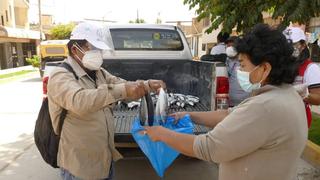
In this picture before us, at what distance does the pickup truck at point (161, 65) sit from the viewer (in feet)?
12.7

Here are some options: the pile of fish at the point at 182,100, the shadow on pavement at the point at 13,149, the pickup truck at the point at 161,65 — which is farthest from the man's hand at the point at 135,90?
the shadow on pavement at the point at 13,149

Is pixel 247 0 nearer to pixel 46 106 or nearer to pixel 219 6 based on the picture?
pixel 219 6

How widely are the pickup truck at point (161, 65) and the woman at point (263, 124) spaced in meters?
2.12

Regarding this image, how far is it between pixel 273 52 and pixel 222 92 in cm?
236

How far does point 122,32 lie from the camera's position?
5395 mm

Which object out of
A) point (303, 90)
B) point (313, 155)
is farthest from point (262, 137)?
point (313, 155)

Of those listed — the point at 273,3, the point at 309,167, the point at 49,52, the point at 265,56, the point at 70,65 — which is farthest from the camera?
the point at 49,52

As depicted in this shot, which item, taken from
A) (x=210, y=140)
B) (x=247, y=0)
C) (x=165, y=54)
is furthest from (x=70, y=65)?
(x=247, y=0)

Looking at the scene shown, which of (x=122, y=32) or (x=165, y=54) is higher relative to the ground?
(x=122, y=32)

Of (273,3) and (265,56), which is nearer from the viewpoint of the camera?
(265,56)

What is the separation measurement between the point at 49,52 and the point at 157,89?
1530 centimetres

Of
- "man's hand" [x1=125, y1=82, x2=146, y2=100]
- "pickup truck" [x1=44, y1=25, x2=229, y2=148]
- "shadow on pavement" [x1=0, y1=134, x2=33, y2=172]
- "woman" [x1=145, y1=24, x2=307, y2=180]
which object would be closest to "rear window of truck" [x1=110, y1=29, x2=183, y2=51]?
"pickup truck" [x1=44, y1=25, x2=229, y2=148]

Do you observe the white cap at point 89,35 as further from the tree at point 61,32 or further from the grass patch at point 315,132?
the tree at point 61,32

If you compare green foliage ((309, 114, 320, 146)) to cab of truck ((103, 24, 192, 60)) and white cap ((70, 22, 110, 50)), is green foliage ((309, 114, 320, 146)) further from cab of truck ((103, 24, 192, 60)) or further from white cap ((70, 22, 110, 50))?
white cap ((70, 22, 110, 50))
